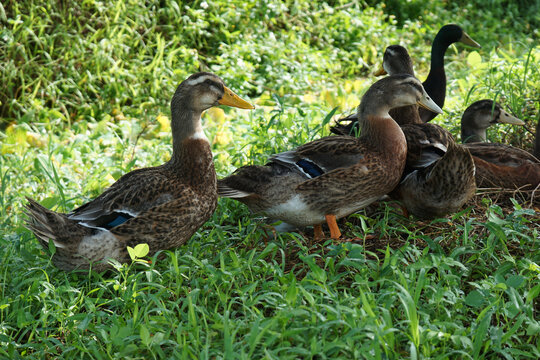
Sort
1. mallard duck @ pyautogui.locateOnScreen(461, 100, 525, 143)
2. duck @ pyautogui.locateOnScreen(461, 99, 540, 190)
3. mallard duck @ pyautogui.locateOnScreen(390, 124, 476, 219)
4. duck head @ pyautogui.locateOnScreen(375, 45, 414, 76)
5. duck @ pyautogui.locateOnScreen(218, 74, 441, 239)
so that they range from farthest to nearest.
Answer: duck head @ pyautogui.locateOnScreen(375, 45, 414, 76) → mallard duck @ pyautogui.locateOnScreen(461, 100, 525, 143) → duck @ pyautogui.locateOnScreen(461, 99, 540, 190) → duck @ pyautogui.locateOnScreen(218, 74, 441, 239) → mallard duck @ pyautogui.locateOnScreen(390, 124, 476, 219)

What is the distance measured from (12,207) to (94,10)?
2868 millimetres

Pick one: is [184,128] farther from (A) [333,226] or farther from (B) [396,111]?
(B) [396,111]

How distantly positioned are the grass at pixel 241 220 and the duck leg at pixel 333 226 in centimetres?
10

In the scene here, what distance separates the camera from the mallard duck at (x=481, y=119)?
469 cm

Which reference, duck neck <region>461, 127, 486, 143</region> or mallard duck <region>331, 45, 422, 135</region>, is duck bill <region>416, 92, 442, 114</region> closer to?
mallard duck <region>331, 45, 422, 135</region>

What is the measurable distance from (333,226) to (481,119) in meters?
1.63

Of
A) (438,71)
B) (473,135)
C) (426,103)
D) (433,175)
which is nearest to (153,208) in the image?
(433,175)

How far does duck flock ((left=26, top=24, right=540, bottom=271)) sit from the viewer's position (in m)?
3.46

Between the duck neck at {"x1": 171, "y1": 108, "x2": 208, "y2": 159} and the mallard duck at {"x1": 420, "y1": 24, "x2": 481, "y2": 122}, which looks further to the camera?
→ the mallard duck at {"x1": 420, "y1": 24, "x2": 481, "y2": 122}

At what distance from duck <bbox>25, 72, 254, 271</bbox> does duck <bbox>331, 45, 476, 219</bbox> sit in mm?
1078

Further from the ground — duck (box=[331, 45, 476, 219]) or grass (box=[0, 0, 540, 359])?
duck (box=[331, 45, 476, 219])

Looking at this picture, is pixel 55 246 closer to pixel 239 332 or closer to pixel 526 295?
pixel 239 332

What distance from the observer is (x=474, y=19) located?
9250 millimetres

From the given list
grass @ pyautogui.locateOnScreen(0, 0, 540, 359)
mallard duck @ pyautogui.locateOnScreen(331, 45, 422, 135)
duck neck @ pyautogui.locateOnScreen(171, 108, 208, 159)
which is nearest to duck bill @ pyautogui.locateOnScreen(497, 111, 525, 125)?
grass @ pyautogui.locateOnScreen(0, 0, 540, 359)
